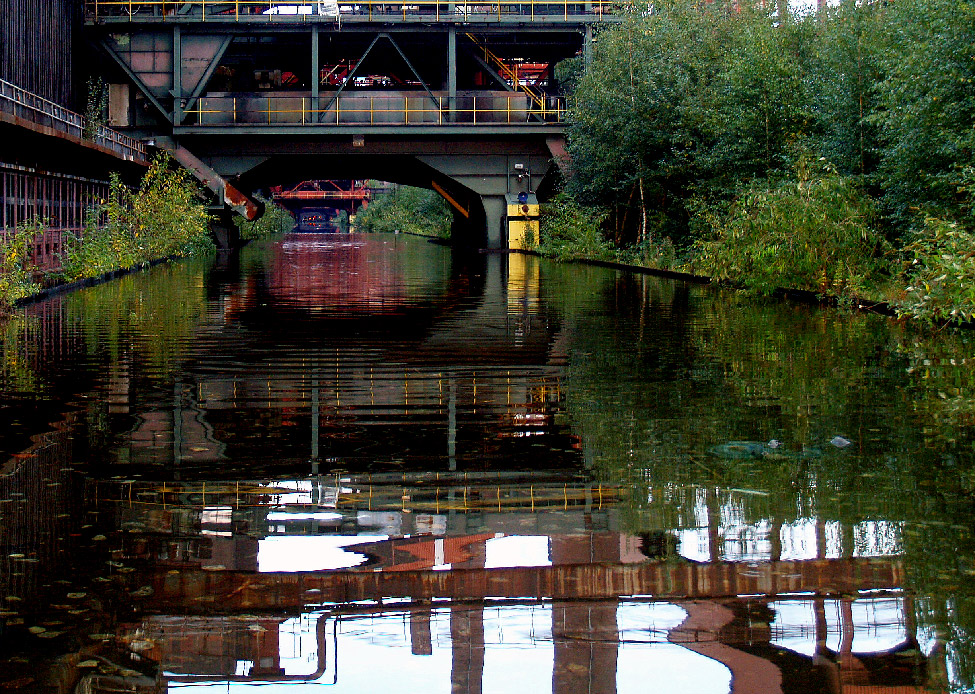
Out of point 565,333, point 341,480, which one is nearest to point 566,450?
point 341,480

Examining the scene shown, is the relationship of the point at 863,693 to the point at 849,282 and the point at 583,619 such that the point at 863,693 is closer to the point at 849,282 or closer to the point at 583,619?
the point at 583,619

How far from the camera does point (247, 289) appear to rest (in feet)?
95.8

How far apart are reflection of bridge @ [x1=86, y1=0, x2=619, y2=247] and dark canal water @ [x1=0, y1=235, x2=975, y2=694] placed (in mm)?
39734

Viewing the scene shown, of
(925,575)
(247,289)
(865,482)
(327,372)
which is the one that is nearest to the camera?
(925,575)

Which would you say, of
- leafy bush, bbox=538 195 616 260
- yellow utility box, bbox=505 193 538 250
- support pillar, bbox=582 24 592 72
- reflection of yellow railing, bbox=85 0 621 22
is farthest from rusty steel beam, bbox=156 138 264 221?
support pillar, bbox=582 24 592 72

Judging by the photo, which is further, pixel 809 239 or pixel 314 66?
pixel 314 66

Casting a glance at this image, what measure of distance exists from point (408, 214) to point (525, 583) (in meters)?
116

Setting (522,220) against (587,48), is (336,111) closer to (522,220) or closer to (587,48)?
(522,220)

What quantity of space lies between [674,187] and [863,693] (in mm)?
41428

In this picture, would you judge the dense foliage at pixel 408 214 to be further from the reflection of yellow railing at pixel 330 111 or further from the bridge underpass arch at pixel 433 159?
the reflection of yellow railing at pixel 330 111

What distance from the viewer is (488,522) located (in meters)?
6.26

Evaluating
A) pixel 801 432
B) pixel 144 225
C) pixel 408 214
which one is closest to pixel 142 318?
pixel 801 432

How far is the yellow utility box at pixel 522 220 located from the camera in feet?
185

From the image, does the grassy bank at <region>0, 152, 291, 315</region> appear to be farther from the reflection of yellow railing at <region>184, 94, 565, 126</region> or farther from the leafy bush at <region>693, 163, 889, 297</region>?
the leafy bush at <region>693, 163, 889, 297</region>
